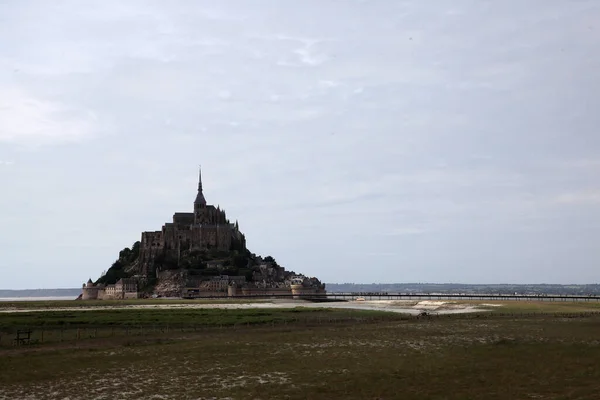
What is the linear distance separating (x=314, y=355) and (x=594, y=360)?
13949mm

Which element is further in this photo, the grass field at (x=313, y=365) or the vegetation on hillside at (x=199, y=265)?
the vegetation on hillside at (x=199, y=265)

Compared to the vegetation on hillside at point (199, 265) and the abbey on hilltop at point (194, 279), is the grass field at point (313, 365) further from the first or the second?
the vegetation on hillside at point (199, 265)

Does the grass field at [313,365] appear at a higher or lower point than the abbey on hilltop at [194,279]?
lower

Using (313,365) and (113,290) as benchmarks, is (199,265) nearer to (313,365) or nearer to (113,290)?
(113,290)

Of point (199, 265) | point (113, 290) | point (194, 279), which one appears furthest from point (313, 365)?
point (199, 265)

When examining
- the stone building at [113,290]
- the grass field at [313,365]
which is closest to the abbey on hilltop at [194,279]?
the stone building at [113,290]

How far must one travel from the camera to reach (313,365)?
28.1m

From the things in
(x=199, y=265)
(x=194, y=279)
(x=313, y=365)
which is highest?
(x=199, y=265)

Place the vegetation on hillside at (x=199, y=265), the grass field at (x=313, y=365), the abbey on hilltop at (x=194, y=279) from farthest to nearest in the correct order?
1. the vegetation on hillside at (x=199, y=265)
2. the abbey on hilltop at (x=194, y=279)
3. the grass field at (x=313, y=365)


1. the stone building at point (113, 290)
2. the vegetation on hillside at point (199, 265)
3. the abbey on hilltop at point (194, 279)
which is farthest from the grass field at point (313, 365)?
the vegetation on hillside at point (199, 265)

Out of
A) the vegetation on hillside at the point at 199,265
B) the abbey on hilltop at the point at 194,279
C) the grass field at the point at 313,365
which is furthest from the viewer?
the vegetation on hillside at the point at 199,265

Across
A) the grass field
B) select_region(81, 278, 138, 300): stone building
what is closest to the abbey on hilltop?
select_region(81, 278, 138, 300): stone building

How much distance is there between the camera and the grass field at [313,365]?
2208 centimetres

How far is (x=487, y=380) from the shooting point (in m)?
23.8
